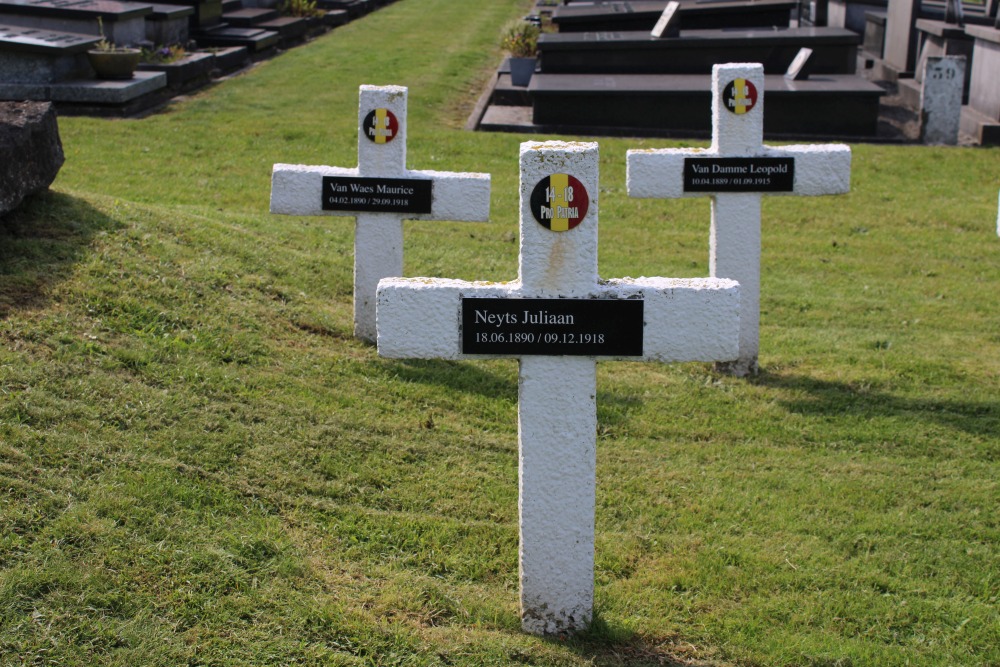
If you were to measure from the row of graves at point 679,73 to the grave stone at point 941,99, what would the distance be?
1.86 ft

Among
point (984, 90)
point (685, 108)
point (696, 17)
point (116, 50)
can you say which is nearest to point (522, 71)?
point (685, 108)

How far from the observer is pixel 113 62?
47.5 feet

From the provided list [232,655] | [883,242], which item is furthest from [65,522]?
[883,242]

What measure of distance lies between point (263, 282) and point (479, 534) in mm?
3169

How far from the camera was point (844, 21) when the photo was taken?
23531mm

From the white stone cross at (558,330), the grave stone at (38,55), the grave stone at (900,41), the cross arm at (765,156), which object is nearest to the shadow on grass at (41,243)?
the white stone cross at (558,330)

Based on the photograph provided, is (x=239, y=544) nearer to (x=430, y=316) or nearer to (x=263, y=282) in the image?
(x=430, y=316)

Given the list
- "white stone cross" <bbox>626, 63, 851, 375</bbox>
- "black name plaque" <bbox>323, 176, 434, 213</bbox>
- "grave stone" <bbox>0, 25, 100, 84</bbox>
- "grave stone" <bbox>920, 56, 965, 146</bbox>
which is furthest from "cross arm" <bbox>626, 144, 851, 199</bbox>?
"grave stone" <bbox>0, 25, 100, 84</bbox>

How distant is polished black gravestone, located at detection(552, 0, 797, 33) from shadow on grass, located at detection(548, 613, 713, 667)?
15.3 metres

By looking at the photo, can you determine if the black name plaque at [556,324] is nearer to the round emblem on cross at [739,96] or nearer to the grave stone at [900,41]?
the round emblem on cross at [739,96]

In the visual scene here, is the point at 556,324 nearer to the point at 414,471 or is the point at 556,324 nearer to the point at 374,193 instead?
the point at 414,471

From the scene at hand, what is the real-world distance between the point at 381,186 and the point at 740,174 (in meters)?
2.20

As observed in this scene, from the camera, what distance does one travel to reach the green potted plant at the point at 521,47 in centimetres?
1645

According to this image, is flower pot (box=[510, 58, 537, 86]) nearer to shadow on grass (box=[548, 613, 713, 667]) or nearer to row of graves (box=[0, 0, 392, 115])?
row of graves (box=[0, 0, 392, 115])
